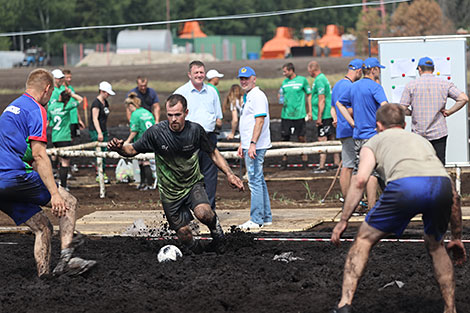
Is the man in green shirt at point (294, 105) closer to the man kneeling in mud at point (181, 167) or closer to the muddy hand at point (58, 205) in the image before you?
the man kneeling in mud at point (181, 167)

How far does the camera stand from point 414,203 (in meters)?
5.71

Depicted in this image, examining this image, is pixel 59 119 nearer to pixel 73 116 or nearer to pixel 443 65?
pixel 73 116

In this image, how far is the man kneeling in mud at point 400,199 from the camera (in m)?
5.73

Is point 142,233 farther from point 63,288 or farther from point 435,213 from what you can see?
point 435,213

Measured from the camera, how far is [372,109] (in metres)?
10.4

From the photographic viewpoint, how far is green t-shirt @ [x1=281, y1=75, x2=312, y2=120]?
53.3 feet

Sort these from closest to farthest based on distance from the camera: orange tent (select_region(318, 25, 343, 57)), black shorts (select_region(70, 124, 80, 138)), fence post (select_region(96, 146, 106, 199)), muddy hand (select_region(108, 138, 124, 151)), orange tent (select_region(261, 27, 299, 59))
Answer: muddy hand (select_region(108, 138, 124, 151)), fence post (select_region(96, 146, 106, 199)), black shorts (select_region(70, 124, 80, 138)), orange tent (select_region(318, 25, 343, 57)), orange tent (select_region(261, 27, 299, 59))

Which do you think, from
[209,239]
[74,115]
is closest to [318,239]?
[209,239]

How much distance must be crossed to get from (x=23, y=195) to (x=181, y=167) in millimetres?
1895

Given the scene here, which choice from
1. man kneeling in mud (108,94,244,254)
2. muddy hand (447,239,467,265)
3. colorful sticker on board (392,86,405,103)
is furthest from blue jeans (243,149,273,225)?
muddy hand (447,239,467,265)

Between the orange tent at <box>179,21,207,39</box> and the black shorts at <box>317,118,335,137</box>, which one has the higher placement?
the orange tent at <box>179,21,207,39</box>

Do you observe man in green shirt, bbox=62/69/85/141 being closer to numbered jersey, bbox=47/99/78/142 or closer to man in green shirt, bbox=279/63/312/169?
numbered jersey, bbox=47/99/78/142

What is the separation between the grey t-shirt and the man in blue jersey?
2.97 metres

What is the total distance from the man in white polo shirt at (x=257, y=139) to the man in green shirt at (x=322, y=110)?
481 cm
